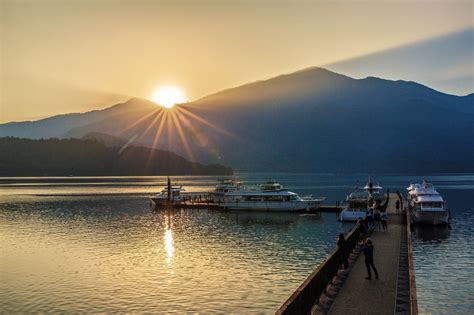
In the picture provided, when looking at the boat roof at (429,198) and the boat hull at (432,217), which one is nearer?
the boat hull at (432,217)

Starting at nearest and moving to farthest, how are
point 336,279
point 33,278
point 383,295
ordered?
point 383,295 → point 336,279 → point 33,278

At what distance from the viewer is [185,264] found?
140 ft

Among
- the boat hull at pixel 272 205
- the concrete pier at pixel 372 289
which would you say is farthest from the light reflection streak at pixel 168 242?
the concrete pier at pixel 372 289

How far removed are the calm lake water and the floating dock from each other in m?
2.82

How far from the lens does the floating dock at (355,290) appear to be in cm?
2155

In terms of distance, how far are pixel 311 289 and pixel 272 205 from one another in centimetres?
6722

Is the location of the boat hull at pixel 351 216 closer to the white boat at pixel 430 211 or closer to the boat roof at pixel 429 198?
the white boat at pixel 430 211

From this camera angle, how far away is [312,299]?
2236 cm

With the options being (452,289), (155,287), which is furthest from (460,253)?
(155,287)

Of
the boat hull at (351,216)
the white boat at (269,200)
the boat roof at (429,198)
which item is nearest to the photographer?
the boat roof at (429,198)

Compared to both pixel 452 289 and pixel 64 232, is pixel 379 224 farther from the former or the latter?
pixel 64 232

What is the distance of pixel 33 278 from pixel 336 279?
79.9 feet

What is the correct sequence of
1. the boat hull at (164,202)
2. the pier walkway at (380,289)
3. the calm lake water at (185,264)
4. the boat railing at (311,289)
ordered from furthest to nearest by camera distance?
1. the boat hull at (164,202)
2. the calm lake water at (185,264)
3. the pier walkway at (380,289)
4. the boat railing at (311,289)

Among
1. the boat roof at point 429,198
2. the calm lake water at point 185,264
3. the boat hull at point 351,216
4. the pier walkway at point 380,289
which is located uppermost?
the boat roof at point 429,198
